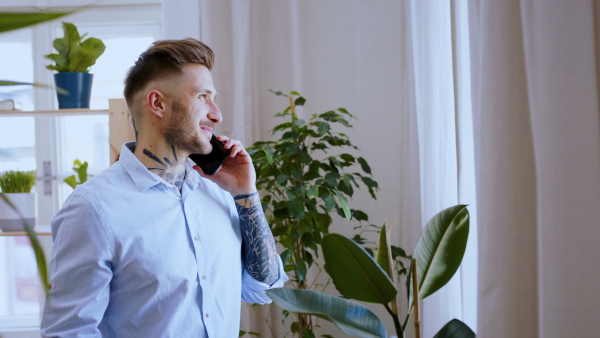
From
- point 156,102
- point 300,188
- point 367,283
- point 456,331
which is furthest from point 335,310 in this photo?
point 300,188

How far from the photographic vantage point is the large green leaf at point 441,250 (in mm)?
830

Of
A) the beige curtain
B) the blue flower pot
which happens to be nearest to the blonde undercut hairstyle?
the beige curtain

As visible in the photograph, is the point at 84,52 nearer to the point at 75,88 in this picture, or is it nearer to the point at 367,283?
the point at 75,88

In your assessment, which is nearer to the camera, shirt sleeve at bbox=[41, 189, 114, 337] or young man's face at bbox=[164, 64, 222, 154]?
shirt sleeve at bbox=[41, 189, 114, 337]

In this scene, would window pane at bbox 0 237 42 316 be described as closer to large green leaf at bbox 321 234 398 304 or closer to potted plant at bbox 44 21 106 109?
potted plant at bbox 44 21 106 109

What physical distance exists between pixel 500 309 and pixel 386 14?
1.76 m

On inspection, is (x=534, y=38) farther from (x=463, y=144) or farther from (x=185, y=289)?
Answer: (x=185, y=289)

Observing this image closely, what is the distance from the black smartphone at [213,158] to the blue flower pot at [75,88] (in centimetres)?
132

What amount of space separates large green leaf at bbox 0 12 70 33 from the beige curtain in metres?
1.69

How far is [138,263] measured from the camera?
124cm

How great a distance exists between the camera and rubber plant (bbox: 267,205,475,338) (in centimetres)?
79

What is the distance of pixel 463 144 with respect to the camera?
2309 millimetres

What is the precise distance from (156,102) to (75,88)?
→ 1.39 metres

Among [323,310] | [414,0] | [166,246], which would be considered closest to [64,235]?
[166,246]
